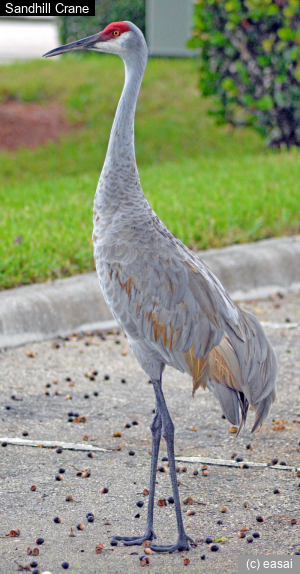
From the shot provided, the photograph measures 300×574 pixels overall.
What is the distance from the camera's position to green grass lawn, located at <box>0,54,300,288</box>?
7.20m

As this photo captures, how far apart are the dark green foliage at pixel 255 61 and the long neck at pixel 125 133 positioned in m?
7.90

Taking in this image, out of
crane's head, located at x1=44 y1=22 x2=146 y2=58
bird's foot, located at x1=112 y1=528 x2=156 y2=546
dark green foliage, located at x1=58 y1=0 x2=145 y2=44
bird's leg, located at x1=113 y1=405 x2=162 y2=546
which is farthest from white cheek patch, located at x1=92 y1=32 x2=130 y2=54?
dark green foliage, located at x1=58 y1=0 x2=145 y2=44

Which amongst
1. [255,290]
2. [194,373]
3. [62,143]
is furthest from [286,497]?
[62,143]

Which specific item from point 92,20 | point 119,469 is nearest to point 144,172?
point 119,469

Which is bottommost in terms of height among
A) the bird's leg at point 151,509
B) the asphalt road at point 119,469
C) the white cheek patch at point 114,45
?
the asphalt road at point 119,469

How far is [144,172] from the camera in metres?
10.7

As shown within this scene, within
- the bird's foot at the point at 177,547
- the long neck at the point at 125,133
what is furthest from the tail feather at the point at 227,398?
the long neck at the point at 125,133

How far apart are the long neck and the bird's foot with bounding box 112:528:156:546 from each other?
1.62 m

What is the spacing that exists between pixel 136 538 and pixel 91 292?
3.16 metres

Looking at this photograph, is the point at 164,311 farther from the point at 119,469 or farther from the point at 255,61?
the point at 255,61

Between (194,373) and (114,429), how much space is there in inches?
47.7

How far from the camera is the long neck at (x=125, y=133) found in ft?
12.3

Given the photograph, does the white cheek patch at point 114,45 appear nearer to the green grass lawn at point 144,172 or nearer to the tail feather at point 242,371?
the tail feather at point 242,371

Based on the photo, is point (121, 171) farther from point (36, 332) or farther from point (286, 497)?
point (36, 332)
